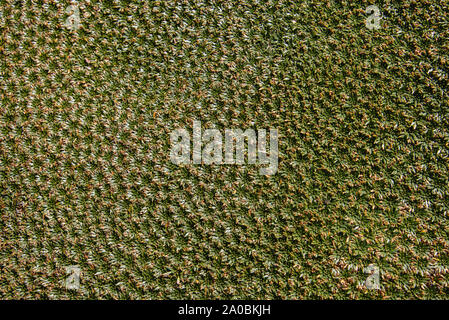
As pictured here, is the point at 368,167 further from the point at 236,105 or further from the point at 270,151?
the point at 236,105

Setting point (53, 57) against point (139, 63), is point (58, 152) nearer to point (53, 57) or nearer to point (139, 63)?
point (53, 57)

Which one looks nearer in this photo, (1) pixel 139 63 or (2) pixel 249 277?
(2) pixel 249 277

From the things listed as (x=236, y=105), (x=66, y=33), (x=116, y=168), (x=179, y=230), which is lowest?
(x=179, y=230)

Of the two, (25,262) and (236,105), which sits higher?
(236,105)

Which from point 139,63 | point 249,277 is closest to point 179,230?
point 249,277

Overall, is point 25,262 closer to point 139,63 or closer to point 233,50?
point 139,63

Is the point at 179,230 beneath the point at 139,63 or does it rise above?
beneath
